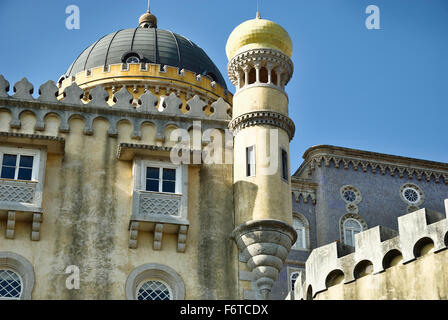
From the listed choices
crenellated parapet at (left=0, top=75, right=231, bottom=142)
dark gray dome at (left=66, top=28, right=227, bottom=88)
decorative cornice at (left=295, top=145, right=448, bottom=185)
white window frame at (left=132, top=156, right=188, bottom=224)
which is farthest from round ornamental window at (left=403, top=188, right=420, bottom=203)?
white window frame at (left=132, top=156, right=188, bottom=224)

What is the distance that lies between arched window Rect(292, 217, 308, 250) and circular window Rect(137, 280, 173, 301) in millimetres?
23268

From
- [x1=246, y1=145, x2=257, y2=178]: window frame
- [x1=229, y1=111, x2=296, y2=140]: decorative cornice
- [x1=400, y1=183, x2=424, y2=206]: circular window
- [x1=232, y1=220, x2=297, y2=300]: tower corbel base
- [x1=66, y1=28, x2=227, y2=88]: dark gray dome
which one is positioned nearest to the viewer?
[x1=232, y1=220, x2=297, y2=300]: tower corbel base

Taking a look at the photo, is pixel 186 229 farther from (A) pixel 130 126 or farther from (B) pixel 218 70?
(B) pixel 218 70

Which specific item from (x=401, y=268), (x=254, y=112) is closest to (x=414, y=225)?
(x=401, y=268)

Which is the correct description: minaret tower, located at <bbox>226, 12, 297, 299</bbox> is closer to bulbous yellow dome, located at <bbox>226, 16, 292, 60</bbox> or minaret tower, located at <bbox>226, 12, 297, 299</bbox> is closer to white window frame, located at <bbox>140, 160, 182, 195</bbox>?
bulbous yellow dome, located at <bbox>226, 16, 292, 60</bbox>

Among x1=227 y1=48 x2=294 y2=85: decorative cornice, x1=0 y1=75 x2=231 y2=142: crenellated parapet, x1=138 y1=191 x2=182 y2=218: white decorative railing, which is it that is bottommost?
x1=138 y1=191 x2=182 y2=218: white decorative railing

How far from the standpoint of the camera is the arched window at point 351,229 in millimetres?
50406

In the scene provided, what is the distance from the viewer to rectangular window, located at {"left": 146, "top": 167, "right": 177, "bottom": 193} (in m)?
27.6

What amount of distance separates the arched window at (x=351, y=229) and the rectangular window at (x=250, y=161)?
23106 mm

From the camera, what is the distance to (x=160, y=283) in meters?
26.5

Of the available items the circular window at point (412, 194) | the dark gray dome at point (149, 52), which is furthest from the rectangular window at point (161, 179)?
the circular window at point (412, 194)

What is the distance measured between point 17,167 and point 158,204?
4.40 meters

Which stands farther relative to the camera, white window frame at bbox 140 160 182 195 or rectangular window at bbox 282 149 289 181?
rectangular window at bbox 282 149 289 181
